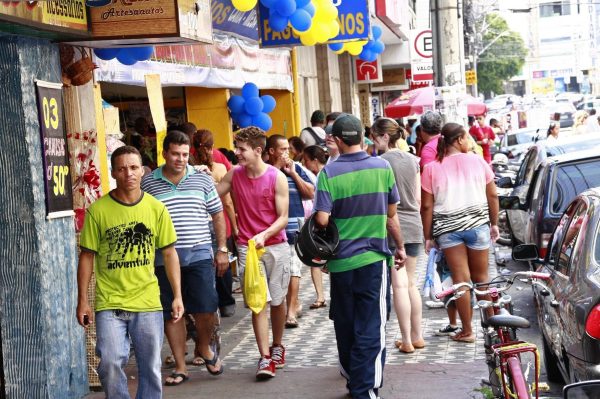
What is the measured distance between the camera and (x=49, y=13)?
7.91 meters

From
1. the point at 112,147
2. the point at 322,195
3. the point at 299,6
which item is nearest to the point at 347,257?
the point at 322,195

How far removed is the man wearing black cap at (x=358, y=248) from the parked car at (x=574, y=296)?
989 mm

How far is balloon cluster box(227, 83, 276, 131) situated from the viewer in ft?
51.2

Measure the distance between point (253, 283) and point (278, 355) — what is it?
758mm

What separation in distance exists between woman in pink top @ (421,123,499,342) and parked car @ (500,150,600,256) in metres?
1.75

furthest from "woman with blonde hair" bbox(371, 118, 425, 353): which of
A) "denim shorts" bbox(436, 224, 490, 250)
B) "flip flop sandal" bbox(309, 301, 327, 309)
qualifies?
"flip flop sandal" bbox(309, 301, 327, 309)

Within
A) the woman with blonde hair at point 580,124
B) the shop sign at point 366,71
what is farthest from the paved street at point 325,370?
the shop sign at point 366,71

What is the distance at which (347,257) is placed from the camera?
25.9ft

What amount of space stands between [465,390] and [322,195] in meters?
1.69

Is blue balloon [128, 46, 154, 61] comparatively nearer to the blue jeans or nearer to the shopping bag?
the shopping bag

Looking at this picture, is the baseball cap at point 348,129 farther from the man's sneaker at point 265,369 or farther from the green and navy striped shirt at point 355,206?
the man's sneaker at point 265,369

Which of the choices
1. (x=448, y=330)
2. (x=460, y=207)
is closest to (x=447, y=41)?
(x=448, y=330)

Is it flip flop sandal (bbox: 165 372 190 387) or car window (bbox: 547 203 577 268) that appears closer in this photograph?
car window (bbox: 547 203 577 268)

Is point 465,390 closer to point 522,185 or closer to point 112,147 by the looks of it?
point 112,147
